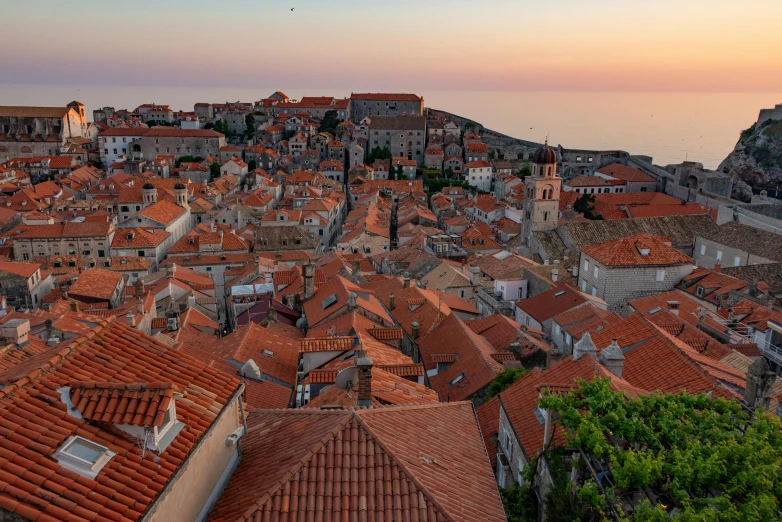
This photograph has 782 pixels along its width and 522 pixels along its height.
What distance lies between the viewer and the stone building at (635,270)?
29.1 meters

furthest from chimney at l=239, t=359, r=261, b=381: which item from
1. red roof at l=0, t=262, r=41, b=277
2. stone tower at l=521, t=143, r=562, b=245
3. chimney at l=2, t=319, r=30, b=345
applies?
stone tower at l=521, t=143, r=562, b=245

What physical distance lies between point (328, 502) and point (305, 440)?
43.0 inches

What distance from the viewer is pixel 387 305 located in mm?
27734

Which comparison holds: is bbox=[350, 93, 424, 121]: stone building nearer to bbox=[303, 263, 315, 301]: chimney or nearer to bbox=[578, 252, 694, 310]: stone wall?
bbox=[578, 252, 694, 310]: stone wall

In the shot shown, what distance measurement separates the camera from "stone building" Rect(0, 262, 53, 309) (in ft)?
119

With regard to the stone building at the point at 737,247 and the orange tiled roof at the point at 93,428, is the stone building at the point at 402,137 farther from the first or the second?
the orange tiled roof at the point at 93,428

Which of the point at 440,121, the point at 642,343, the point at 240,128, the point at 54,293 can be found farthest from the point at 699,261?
the point at 240,128

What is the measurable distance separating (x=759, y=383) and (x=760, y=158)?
289 feet

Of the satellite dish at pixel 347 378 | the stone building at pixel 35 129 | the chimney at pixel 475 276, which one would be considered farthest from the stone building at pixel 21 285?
the stone building at pixel 35 129

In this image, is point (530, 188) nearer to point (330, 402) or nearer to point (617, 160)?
point (330, 402)

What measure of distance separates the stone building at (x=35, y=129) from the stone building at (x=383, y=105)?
57844 millimetres

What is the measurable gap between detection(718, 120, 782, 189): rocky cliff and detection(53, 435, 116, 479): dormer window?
93.8 m

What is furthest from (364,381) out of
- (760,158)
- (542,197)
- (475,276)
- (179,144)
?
(179,144)

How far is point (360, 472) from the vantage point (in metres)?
6.72
